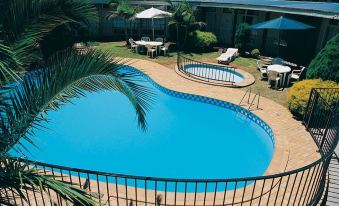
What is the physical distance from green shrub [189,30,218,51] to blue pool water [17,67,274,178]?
323 inches

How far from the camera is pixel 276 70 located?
15.0 meters

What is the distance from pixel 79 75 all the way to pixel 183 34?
18.2 meters

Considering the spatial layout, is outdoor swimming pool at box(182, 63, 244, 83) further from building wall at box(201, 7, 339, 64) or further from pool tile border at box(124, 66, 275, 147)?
building wall at box(201, 7, 339, 64)

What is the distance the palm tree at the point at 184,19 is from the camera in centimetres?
2088

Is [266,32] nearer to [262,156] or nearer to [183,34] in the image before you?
[183,34]

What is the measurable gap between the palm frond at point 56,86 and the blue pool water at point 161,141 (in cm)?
516

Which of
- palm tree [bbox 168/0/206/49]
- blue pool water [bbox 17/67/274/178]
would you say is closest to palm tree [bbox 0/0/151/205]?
blue pool water [bbox 17/67/274/178]

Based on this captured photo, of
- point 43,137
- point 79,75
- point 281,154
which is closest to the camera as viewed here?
point 79,75

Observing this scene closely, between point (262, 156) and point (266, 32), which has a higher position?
point (266, 32)

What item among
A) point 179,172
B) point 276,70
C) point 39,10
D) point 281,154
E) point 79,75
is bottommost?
Answer: point 179,172

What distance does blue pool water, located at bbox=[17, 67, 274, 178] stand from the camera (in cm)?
1036

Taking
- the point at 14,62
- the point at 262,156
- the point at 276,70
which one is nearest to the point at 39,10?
the point at 14,62

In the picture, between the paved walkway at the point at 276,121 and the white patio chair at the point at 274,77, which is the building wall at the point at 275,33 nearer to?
the white patio chair at the point at 274,77

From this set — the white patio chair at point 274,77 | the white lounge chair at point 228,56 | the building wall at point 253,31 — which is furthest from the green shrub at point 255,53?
the white patio chair at point 274,77
